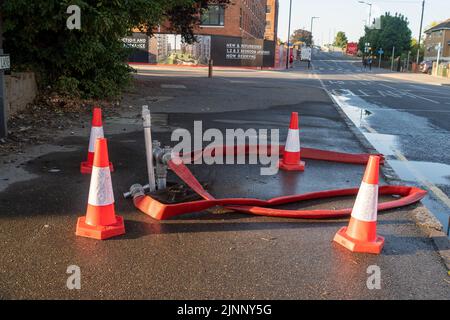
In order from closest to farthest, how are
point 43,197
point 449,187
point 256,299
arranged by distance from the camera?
point 256,299 < point 43,197 < point 449,187

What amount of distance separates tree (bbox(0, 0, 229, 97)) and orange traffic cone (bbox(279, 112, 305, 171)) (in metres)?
5.68

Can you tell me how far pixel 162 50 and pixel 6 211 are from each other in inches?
1713

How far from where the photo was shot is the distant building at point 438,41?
84.6 m

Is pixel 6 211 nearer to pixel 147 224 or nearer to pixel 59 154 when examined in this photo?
pixel 147 224

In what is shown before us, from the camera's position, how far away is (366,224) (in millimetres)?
4195

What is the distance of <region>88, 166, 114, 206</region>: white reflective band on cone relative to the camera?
4.32 m

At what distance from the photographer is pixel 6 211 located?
4793 millimetres

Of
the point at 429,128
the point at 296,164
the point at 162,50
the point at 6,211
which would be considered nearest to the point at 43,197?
the point at 6,211

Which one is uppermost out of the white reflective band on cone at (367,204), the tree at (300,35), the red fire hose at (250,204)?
the tree at (300,35)

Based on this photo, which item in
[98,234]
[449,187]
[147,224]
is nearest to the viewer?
[98,234]

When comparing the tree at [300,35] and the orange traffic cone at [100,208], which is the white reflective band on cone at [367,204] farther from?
the tree at [300,35]

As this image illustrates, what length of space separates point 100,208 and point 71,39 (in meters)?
7.95

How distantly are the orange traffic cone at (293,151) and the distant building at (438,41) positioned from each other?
267 ft

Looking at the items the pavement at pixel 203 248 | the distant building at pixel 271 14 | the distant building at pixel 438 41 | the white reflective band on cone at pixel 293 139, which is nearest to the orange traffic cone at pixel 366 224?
the pavement at pixel 203 248
